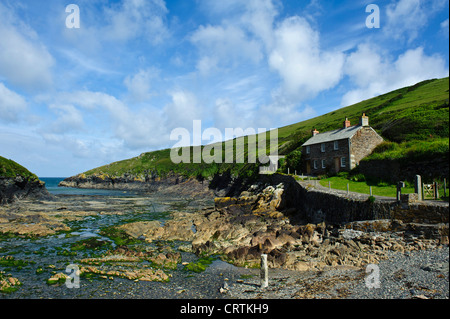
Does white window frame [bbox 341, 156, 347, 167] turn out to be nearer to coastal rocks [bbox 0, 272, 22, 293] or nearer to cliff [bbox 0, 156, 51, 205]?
coastal rocks [bbox 0, 272, 22, 293]

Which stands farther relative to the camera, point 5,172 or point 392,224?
point 5,172

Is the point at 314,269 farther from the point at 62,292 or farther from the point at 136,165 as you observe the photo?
the point at 136,165

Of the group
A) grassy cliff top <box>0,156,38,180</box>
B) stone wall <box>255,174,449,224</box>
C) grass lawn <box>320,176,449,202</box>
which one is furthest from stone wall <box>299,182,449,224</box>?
grassy cliff top <box>0,156,38,180</box>

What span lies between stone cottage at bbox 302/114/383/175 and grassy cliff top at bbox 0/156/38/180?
5916cm

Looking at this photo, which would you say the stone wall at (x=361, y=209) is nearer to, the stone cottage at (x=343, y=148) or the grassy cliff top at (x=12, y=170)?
the stone cottage at (x=343, y=148)

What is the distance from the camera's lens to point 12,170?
54688 millimetres

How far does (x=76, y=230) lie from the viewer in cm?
3272

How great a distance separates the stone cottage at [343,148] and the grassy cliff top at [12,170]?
2329 inches

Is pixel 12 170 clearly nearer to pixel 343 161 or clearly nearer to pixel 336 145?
pixel 336 145

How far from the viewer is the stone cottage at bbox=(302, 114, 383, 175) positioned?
41.7m

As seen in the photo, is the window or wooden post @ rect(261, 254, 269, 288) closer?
wooden post @ rect(261, 254, 269, 288)

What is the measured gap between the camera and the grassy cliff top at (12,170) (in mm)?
52875

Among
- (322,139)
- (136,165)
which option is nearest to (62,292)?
(322,139)
